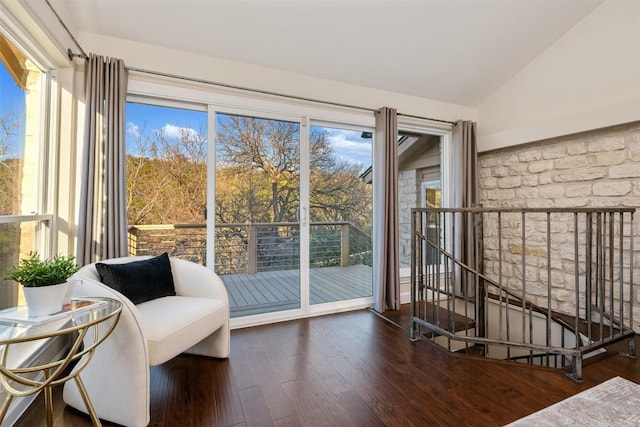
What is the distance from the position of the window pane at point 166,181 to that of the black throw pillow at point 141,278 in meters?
0.45

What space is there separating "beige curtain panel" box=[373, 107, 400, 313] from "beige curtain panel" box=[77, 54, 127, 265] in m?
2.24

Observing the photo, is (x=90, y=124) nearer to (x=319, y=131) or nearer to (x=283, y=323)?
(x=319, y=131)

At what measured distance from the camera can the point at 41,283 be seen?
1.28m

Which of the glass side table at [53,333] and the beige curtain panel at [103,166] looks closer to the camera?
the glass side table at [53,333]

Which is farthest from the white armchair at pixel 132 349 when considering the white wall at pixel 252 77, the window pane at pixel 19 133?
the white wall at pixel 252 77

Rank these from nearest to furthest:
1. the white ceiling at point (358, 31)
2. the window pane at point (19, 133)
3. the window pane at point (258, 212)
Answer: the window pane at point (19, 133)
the white ceiling at point (358, 31)
the window pane at point (258, 212)

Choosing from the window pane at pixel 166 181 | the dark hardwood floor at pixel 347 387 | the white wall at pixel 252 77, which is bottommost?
the dark hardwood floor at pixel 347 387

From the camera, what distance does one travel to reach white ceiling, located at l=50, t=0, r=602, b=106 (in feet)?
7.48

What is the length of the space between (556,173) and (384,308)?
222cm

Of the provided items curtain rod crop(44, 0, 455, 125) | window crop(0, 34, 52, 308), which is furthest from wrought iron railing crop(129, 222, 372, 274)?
curtain rod crop(44, 0, 455, 125)

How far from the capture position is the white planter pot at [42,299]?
4.14ft

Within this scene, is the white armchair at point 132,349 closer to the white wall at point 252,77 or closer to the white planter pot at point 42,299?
the white planter pot at point 42,299

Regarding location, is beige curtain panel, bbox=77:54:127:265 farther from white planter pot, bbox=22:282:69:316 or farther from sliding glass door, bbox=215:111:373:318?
white planter pot, bbox=22:282:69:316

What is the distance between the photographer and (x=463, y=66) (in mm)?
3188
